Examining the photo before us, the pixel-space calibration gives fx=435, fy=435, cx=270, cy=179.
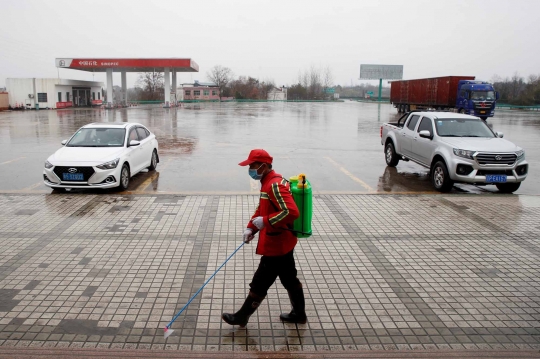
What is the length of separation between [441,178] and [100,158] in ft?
25.0

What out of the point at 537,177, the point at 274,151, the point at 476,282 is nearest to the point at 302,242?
the point at 476,282

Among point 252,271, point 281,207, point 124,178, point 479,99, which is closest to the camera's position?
point 281,207

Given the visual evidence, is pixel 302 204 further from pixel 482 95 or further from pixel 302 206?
pixel 482 95

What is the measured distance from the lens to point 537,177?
11820mm

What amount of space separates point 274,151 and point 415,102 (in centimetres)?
3190

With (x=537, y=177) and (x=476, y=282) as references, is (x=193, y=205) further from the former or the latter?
(x=537, y=177)

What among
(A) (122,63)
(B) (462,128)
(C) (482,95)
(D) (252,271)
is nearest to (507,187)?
(B) (462,128)

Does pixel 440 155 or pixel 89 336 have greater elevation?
pixel 440 155

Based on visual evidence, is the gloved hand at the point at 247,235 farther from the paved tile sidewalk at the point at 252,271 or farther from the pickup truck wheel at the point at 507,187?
the pickup truck wheel at the point at 507,187

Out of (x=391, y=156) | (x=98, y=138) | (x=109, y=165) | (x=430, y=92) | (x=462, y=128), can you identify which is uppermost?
(x=430, y=92)

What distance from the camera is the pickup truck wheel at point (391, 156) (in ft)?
42.0

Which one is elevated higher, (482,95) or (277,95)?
(277,95)

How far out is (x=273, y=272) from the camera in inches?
156

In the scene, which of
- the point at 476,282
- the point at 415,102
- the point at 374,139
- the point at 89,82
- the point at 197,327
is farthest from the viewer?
the point at 89,82
